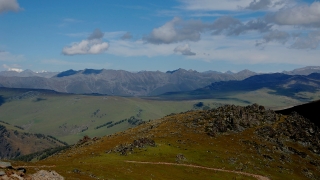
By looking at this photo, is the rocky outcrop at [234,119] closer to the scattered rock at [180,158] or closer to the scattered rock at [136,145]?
the scattered rock at [136,145]

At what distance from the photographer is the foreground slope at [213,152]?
7481cm

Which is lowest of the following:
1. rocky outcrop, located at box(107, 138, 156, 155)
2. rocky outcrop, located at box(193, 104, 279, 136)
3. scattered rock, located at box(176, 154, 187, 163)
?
scattered rock, located at box(176, 154, 187, 163)

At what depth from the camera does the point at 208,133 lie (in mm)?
115312

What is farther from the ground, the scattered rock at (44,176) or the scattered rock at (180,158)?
the scattered rock at (44,176)

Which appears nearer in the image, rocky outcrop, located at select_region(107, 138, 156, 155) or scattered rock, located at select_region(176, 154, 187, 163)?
scattered rock, located at select_region(176, 154, 187, 163)

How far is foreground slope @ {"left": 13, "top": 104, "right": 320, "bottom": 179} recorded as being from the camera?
74.8 metres

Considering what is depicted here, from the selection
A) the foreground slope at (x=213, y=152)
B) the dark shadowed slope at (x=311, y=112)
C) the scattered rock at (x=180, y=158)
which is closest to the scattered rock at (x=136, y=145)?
the foreground slope at (x=213, y=152)

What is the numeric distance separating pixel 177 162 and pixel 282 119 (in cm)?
6254

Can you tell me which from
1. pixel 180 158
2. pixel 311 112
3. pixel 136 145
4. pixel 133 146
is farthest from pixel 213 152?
pixel 311 112

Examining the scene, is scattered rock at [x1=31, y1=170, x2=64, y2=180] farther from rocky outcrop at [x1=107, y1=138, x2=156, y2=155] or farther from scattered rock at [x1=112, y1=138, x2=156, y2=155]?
scattered rock at [x1=112, y1=138, x2=156, y2=155]

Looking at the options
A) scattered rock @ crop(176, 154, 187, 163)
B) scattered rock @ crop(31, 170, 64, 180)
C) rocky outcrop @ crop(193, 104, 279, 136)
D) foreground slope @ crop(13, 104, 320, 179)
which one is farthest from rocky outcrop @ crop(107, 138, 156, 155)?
scattered rock @ crop(31, 170, 64, 180)

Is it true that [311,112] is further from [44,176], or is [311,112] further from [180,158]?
[44,176]

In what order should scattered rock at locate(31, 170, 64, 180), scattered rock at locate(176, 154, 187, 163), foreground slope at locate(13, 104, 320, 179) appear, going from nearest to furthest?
scattered rock at locate(31, 170, 64, 180)
foreground slope at locate(13, 104, 320, 179)
scattered rock at locate(176, 154, 187, 163)

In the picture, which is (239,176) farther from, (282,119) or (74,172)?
(282,119)
